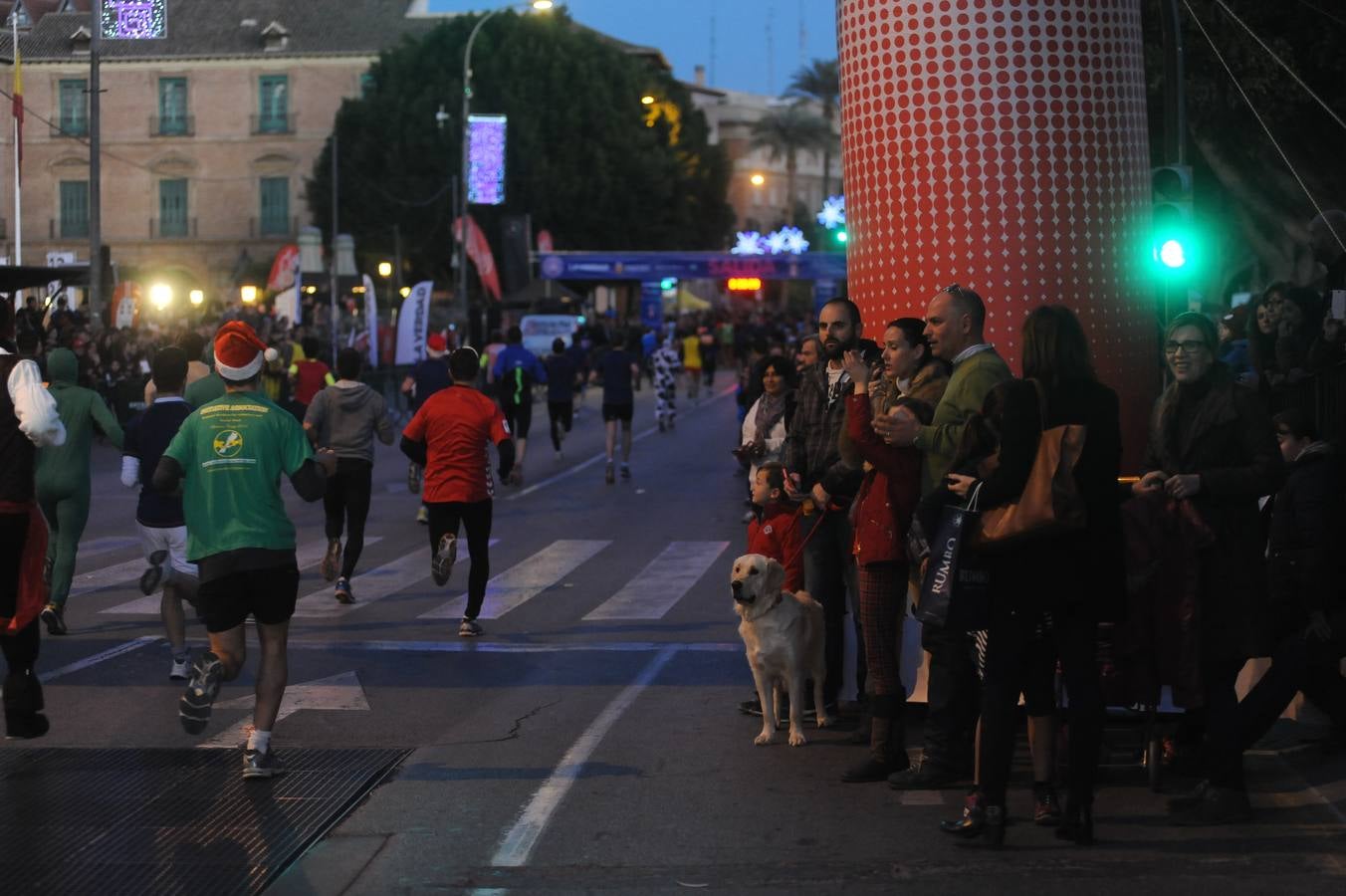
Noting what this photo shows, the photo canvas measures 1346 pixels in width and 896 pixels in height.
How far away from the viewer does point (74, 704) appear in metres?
9.85

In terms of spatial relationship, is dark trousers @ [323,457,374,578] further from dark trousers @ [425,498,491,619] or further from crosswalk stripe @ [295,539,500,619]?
dark trousers @ [425,498,491,619]

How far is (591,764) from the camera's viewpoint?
27.5 feet

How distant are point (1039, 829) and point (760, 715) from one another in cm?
256

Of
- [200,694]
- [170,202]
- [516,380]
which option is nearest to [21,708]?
[200,694]

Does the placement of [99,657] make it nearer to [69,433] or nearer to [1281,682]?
[69,433]

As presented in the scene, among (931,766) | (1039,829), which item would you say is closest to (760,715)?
(931,766)

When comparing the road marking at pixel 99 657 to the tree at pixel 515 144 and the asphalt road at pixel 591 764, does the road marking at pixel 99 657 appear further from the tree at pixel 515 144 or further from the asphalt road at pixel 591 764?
the tree at pixel 515 144

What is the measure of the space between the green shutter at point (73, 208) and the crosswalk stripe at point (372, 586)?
71101 mm

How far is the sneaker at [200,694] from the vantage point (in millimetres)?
7691

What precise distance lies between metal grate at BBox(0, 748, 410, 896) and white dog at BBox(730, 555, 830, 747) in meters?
1.63

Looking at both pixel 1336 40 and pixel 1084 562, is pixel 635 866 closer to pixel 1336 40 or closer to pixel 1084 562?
pixel 1084 562

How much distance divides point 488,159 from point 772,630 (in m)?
55.2

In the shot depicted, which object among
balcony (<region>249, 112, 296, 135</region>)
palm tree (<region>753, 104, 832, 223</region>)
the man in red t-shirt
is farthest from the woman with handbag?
palm tree (<region>753, 104, 832, 223</region>)

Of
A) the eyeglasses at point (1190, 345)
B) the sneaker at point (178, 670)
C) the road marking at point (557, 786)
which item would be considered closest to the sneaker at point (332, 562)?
the sneaker at point (178, 670)
